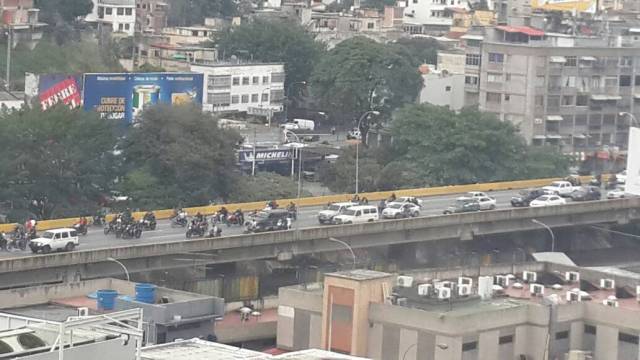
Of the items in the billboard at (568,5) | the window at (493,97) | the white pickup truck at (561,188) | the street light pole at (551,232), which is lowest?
the street light pole at (551,232)

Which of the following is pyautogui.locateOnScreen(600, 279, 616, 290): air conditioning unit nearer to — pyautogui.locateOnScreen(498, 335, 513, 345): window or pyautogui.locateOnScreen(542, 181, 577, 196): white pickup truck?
pyautogui.locateOnScreen(498, 335, 513, 345): window

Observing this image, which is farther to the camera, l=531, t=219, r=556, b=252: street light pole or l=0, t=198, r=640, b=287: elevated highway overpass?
l=531, t=219, r=556, b=252: street light pole

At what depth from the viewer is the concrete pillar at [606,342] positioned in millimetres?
51469

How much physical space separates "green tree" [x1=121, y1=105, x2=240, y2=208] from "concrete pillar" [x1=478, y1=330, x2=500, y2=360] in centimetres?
3133

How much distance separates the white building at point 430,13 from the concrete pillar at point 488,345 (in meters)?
93.2

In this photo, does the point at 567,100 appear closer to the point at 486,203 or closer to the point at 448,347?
the point at 486,203

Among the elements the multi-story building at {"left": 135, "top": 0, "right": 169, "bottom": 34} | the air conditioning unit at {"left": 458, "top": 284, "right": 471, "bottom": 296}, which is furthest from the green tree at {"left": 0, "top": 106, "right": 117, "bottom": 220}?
the multi-story building at {"left": 135, "top": 0, "right": 169, "bottom": 34}

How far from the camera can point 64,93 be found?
90875mm

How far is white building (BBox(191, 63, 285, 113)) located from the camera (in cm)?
10662

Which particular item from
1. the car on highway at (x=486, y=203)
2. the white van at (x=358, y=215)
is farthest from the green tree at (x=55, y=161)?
the car on highway at (x=486, y=203)

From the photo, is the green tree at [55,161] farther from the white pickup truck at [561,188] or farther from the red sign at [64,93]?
the white pickup truck at [561,188]

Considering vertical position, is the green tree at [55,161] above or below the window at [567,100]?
below

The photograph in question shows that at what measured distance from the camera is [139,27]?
127 m

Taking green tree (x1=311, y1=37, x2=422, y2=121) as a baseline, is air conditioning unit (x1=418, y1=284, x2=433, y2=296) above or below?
below
